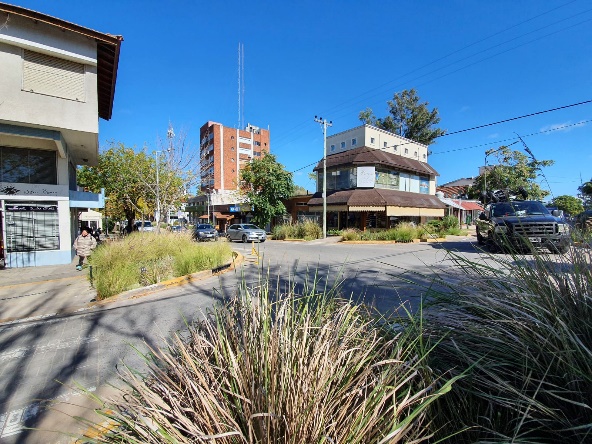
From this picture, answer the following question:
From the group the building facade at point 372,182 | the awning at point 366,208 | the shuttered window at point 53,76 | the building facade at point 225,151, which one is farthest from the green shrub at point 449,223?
the building facade at point 225,151

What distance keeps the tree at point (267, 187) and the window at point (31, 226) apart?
17394 millimetres

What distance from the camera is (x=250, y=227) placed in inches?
984

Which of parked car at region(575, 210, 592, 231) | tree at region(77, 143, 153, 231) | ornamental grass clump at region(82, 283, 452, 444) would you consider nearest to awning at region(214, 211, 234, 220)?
tree at region(77, 143, 153, 231)

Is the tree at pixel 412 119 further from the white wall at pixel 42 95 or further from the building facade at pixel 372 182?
the white wall at pixel 42 95

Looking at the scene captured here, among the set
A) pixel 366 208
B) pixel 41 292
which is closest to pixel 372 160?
pixel 366 208

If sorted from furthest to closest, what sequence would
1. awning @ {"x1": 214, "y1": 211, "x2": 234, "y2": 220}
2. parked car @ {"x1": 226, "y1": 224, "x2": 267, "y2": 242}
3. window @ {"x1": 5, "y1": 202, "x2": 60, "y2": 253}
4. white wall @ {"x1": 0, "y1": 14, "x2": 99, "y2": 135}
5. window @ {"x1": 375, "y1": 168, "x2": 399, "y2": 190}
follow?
awning @ {"x1": 214, "y1": 211, "x2": 234, "y2": 220} → window @ {"x1": 375, "y1": 168, "x2": 399, "y2": 190} → parked car @ {"x1": 226, "y1": 224, "x2": 267, "y2": 242} → window @ {"x1": 5, "y1": 202, "x2": 60, "y2": 253} → white wall @ {"x1": 0, "y1": 14, "x2": 99, "y2": 135}

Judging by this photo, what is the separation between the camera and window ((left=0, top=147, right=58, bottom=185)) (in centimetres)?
1098

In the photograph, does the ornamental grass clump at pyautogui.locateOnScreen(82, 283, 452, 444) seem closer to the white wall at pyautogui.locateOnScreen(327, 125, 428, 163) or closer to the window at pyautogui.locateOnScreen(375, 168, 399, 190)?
the window at pyautogui.locateOnScreen(375, 168, 399, 190)

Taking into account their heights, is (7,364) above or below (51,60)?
below

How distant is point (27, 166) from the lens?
11.4 m

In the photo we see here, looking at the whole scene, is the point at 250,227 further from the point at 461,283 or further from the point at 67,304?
the point at 461,283

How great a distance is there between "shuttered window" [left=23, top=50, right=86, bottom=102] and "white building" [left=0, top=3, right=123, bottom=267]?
0.02 metres

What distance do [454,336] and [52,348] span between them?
510 centimetres

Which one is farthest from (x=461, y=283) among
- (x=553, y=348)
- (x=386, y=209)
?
(x=386, y=209)
